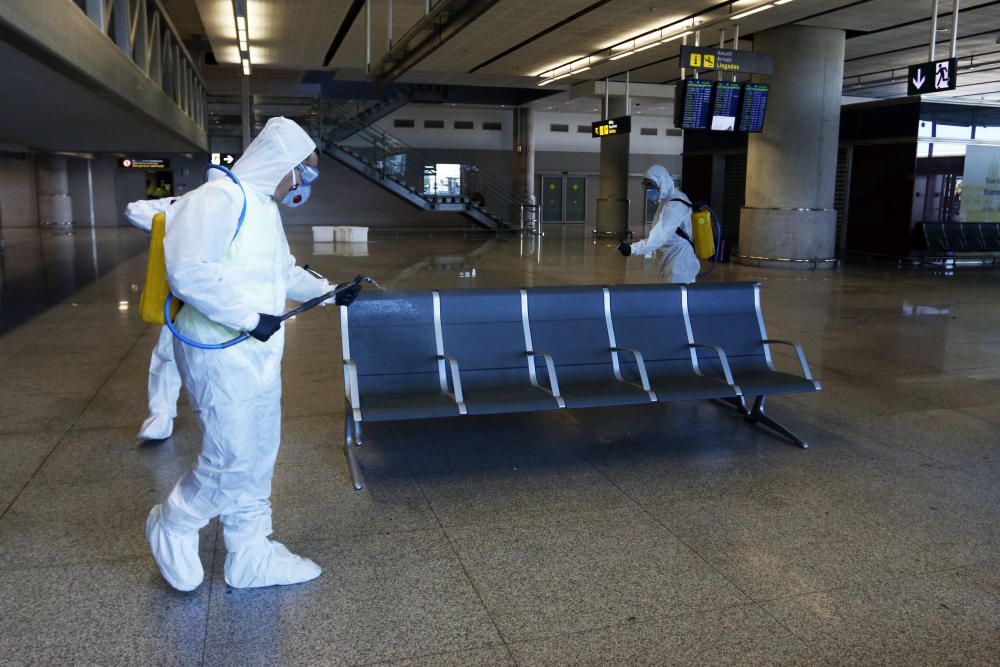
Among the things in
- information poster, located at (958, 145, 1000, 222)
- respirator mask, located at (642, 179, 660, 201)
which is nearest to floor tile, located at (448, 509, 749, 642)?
respirator mask, located at (642, 179, 660, 201)

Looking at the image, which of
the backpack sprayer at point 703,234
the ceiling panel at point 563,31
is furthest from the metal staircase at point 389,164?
the backpack sprayer at point 703,234

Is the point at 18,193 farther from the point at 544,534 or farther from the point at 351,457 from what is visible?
the point at 544,534

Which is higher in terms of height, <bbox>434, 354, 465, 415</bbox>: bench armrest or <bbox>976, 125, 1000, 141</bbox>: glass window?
<bbox>976, 125, 1000, 141</bbox>: glass window

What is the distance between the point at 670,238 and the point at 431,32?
26.2 ft

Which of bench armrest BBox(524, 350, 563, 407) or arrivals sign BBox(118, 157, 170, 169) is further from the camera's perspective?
arrivals sign BBox(118, 157, 170, 169)

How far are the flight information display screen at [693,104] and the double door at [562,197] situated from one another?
2428 centimetres

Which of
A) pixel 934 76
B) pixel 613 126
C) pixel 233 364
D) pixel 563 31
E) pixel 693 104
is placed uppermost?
pixel 563 31

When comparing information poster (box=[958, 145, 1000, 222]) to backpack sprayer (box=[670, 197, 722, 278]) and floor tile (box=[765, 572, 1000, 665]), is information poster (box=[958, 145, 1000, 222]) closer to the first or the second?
backpack sprayer (box=[670, 197, 722, 278])

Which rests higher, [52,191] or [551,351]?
[52,191]

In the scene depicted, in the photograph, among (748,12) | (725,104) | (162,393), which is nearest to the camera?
(162,393)

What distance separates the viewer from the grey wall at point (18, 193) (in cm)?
3011

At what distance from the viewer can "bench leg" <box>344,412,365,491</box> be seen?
173 inches

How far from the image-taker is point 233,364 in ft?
10.0

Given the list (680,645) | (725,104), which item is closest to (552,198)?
(725,104)
